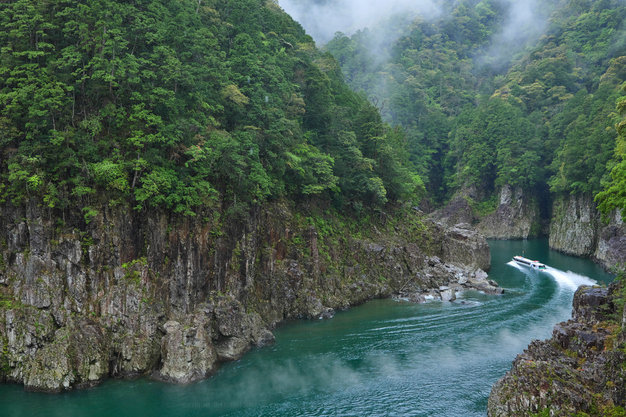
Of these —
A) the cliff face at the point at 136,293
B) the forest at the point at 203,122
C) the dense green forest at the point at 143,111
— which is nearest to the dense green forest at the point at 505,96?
the forest at the point at 203,122

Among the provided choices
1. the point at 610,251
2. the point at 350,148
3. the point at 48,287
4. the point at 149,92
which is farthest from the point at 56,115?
the point at 610,251

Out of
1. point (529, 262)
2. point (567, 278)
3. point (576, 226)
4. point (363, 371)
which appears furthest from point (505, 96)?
point (363, 371)

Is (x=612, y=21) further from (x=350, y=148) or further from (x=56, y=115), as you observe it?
(x=56, y=115)

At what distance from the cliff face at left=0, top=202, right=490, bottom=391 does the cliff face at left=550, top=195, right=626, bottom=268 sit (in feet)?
120

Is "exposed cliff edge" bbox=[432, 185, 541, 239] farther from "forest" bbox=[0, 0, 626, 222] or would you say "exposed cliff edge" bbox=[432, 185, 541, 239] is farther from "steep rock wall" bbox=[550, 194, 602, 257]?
"steep rock wall" bbox=[550, 194, 602, 257]

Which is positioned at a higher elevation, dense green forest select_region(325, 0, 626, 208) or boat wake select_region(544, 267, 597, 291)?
dense green forest select_region(325, 0, 626, 208)

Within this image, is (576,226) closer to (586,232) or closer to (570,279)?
(586,232)

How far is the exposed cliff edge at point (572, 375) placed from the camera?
1795cm

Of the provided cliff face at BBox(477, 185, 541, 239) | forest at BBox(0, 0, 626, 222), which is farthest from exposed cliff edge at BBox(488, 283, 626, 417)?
cliff face at BBox(477, 185, 541, 239)

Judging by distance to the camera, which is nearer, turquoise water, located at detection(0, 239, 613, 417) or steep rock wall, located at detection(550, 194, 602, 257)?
turquoise water, located at detection(0, 239, 613, 417)

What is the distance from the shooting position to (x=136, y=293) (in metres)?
26.3

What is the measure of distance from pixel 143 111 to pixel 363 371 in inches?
861

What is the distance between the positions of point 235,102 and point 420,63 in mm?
96732

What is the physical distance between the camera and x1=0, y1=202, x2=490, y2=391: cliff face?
78.8 feet
